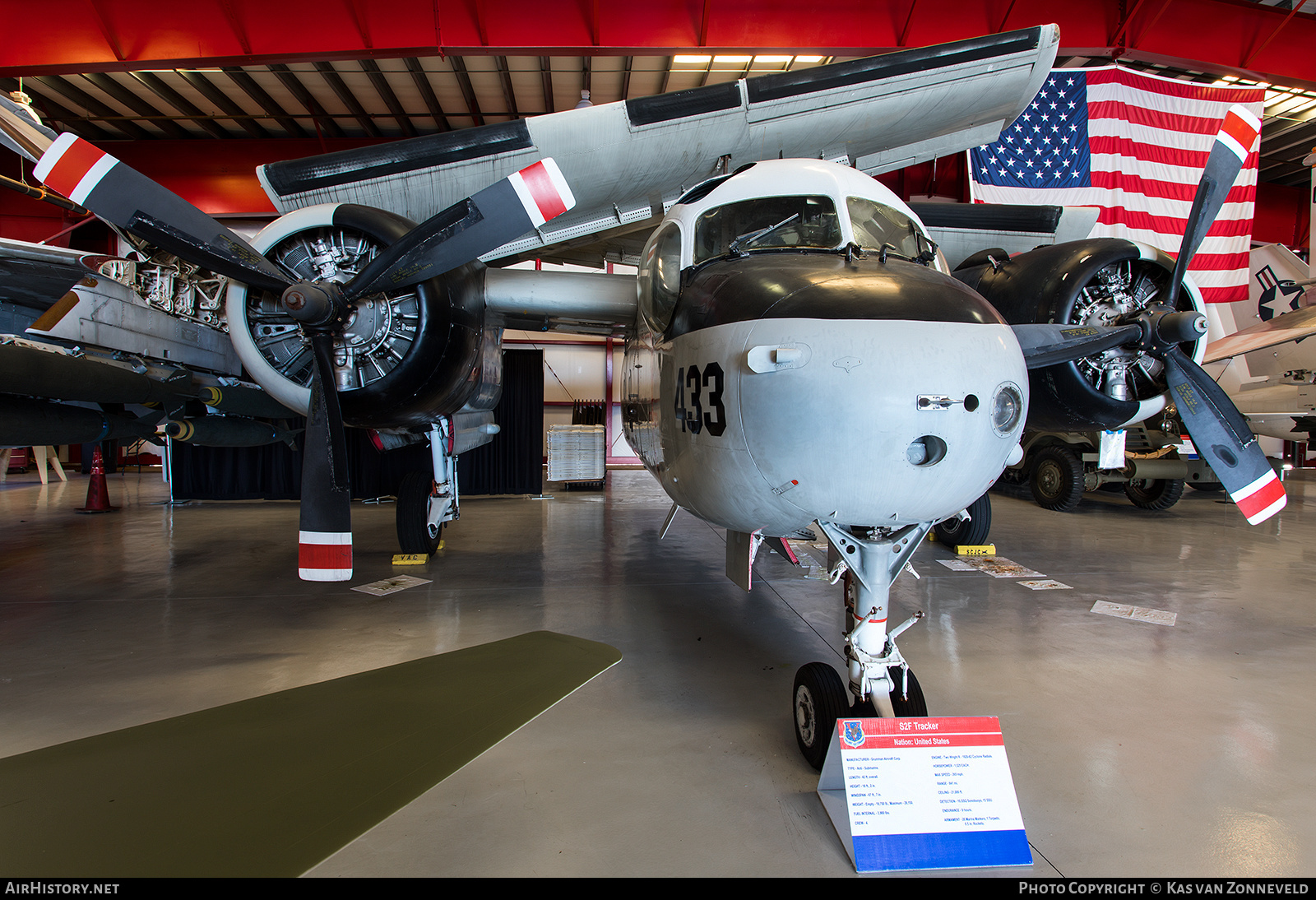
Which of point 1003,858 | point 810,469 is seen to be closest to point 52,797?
point 810,469

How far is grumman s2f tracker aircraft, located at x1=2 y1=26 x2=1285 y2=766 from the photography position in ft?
7.88

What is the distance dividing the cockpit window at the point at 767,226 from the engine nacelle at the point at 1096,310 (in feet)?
8.40

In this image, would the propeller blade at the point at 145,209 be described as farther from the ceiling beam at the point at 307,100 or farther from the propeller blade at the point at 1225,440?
the ceiling beam at the point at 307,100

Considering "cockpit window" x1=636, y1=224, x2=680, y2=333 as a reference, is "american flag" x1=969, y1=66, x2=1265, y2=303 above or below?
above

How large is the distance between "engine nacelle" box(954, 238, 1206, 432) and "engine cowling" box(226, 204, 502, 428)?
4.64 meters

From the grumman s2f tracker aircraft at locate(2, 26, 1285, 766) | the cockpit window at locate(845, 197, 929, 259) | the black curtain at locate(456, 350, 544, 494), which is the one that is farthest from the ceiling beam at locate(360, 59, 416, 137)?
the cockpit window at locate(845, 197, 929, 259)

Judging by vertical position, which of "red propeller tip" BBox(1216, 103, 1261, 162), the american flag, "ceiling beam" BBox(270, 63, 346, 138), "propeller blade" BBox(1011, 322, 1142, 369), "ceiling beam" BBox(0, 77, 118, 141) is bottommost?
"propeller blade" BBox(1011, 322, 1142, 369)

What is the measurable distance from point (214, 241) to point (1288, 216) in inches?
1085

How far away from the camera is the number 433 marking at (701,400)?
2707mm

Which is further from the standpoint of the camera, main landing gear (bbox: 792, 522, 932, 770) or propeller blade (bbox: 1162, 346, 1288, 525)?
propeller blade (bbox: 1162, 346, 1288, 525)

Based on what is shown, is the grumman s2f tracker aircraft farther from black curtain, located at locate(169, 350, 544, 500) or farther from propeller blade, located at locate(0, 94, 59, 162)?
black curtain, located at locate(169, 350, 544, 500)

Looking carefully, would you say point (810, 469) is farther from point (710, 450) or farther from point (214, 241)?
point (214, 241)

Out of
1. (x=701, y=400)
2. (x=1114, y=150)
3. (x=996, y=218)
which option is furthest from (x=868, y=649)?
(x=1114, y=150)

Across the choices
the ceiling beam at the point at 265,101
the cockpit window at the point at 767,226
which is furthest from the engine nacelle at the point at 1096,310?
the ceiling beam at the point at 265,101
